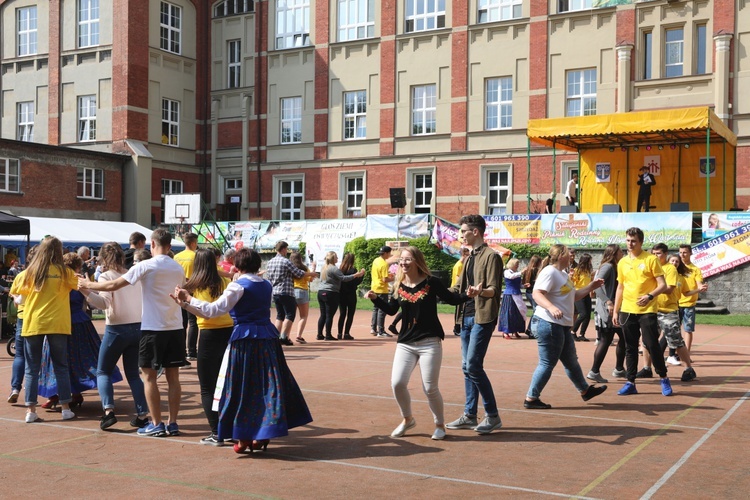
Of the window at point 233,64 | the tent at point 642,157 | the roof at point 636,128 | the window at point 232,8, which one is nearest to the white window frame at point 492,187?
the tent at point 642,157

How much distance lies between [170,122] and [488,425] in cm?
3547

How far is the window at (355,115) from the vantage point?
38.2m

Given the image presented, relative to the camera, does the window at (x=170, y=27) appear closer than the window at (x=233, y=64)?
Yes

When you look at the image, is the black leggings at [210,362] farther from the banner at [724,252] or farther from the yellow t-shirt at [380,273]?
the banner at [724,252]

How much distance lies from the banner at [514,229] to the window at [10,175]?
62.0 ft

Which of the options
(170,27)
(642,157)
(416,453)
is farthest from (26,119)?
(416,453)

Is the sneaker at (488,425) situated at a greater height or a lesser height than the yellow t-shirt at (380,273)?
lesser

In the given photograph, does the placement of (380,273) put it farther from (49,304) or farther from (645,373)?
(49,304)

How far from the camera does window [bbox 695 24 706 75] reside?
31203mm

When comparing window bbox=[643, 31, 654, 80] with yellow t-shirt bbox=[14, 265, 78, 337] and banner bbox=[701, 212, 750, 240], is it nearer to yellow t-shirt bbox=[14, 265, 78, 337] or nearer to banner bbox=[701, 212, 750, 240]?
banner bbox=[701, 212, 750, 240]

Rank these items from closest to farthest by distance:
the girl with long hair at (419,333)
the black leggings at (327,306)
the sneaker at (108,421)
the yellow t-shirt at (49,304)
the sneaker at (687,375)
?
the girl with long hair at (419,333) → the sneaker at (108,421) → the yellow t-shirt at (49,304) → the sneaker at (687,375) → the black leggings at (327,306)

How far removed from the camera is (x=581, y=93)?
1320 inches

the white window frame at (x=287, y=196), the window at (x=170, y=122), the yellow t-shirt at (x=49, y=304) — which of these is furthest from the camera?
the window at (x=170, y=122)

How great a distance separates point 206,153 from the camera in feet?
139
